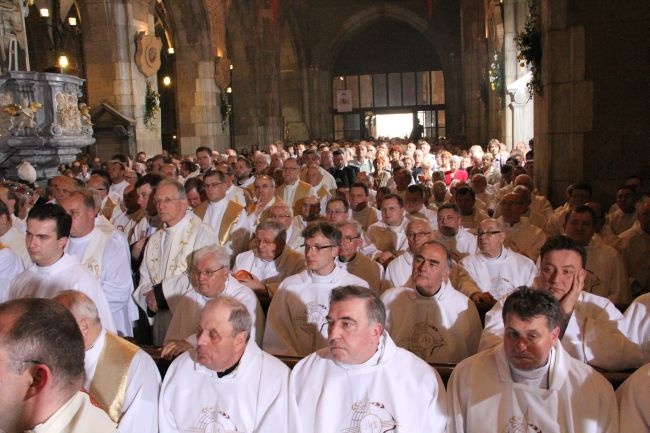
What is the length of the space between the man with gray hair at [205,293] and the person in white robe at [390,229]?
2.30 meters

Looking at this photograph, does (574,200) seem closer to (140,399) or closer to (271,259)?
(271,259)

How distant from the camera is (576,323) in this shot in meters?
4.12

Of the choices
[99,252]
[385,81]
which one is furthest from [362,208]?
[385,81]

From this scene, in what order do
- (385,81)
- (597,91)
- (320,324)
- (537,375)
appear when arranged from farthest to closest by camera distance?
1. (385,81)
2. (597,91)
3. (320,324)
4. (537,375)

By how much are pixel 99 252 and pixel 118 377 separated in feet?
7.16

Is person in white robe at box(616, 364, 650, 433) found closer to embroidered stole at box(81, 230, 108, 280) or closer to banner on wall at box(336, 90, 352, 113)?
embroidered stole at box(81, 230, 108, 280)

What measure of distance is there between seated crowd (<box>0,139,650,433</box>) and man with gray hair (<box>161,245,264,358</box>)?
0.01 m

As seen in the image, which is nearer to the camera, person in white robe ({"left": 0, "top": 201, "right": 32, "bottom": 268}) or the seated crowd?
the seated crowd

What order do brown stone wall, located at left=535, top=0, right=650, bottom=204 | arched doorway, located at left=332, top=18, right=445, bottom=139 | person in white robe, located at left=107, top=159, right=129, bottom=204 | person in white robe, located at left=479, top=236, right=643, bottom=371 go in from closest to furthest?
person in white robe, located at left=479, top=236, right=643, bottom=371, brown stone wall, located at left=535, top=0, right=650, bottom=204, person in white robe, located at left=107, top=159, right=129, bottom=204, arched doorway, located at left=332, top=18, right=445, bottom=139

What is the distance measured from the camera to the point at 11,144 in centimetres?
1116

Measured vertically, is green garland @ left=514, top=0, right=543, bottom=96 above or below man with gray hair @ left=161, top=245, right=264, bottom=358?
above

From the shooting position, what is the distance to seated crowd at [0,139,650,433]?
3207mm

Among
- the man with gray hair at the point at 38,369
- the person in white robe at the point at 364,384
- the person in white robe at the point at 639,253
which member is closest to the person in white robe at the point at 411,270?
the person in white robe at the point at 639,253

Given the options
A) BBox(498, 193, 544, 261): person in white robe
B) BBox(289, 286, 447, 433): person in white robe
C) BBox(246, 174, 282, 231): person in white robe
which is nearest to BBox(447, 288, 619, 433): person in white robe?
BBox(289, 286, 447, 433): person in white robe
